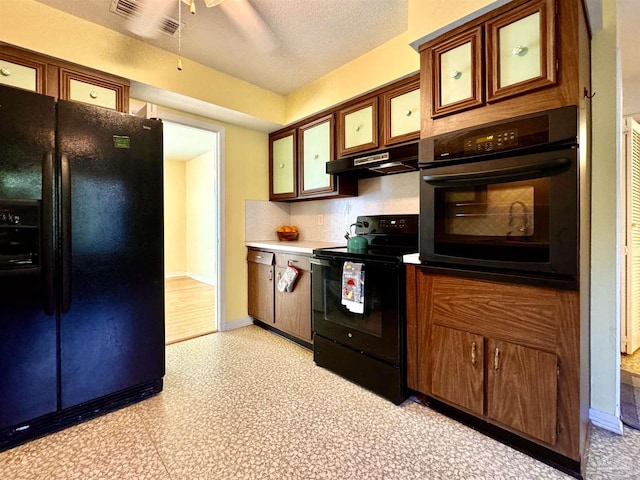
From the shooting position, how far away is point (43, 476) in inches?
53.4

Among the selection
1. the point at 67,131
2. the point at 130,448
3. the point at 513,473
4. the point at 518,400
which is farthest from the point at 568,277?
Answer: the point at 67,131

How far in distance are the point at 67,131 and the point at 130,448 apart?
5.69 ft

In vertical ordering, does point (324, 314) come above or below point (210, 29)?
below

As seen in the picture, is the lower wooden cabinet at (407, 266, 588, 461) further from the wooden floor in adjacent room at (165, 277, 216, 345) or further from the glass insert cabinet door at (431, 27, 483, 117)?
the wooden floor in adjacent room at (165, 277, 216, 345)

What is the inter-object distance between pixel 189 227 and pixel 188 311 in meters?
3.17

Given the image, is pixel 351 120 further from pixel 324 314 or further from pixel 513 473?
pixel 513 473

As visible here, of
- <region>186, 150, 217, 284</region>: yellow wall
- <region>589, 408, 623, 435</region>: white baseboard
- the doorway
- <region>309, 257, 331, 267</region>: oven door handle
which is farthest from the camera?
<region>186, 150, 217, 284</region>: yellow wall

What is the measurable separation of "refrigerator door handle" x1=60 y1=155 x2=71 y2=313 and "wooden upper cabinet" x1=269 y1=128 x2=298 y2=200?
6.48 ft

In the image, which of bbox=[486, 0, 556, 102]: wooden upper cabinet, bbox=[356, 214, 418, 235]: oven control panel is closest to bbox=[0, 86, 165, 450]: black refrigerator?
bbox=[356, 214, 418, 235]: oven control panel

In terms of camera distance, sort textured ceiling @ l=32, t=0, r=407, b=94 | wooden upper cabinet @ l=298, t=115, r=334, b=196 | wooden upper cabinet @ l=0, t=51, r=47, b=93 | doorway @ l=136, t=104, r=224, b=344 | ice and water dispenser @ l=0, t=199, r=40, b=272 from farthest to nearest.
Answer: doorway @ l=136, t=104, r=224, b=344, wooden upper cabinet @ l=298, t=115, r=334, b=196, textured ceiling @ l=32, t=0, r=407, b=94, wooden upper cabinet @ l=0, t=51, r=47, b=93, ice and water dispenser @ l=0, t=199, r=40, b=272

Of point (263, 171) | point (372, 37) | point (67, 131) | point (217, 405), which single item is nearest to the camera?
point (67, 131)

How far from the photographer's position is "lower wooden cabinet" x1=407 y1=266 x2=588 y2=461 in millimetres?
1328

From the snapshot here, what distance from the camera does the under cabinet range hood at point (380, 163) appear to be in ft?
7.23

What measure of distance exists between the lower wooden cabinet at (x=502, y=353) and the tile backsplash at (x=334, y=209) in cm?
103
